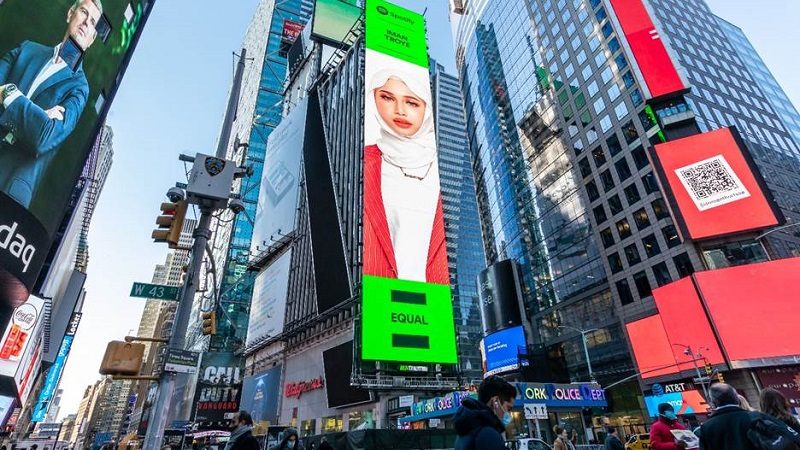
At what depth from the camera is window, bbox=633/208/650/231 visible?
47616 mm

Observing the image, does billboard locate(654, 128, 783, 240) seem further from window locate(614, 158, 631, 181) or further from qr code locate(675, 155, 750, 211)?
window locate(614, 158, 631, 181)

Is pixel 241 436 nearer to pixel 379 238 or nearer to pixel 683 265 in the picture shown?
pixel 379 238

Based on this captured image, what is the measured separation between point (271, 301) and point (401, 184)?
2428 cm

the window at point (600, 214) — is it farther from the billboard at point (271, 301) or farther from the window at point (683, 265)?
the billboard at point (271, 301)

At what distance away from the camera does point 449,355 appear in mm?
39750

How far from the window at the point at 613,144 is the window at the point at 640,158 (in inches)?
97.9

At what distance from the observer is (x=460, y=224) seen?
128625mm

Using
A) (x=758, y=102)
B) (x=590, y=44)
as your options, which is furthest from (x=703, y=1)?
(x=590, y=44)

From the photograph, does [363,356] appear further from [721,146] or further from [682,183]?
[721,146]

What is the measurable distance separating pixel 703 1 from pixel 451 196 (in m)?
72.7

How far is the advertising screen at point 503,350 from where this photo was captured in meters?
58.1

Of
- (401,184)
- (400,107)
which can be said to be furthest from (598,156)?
(401,184)

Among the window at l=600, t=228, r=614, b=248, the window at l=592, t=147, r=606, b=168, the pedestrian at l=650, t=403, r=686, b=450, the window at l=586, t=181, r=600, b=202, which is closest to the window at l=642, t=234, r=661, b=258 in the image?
the window at l=600, t=228, r=614, b=248

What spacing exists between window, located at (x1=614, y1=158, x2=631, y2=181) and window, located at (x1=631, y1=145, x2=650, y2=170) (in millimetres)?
1251
